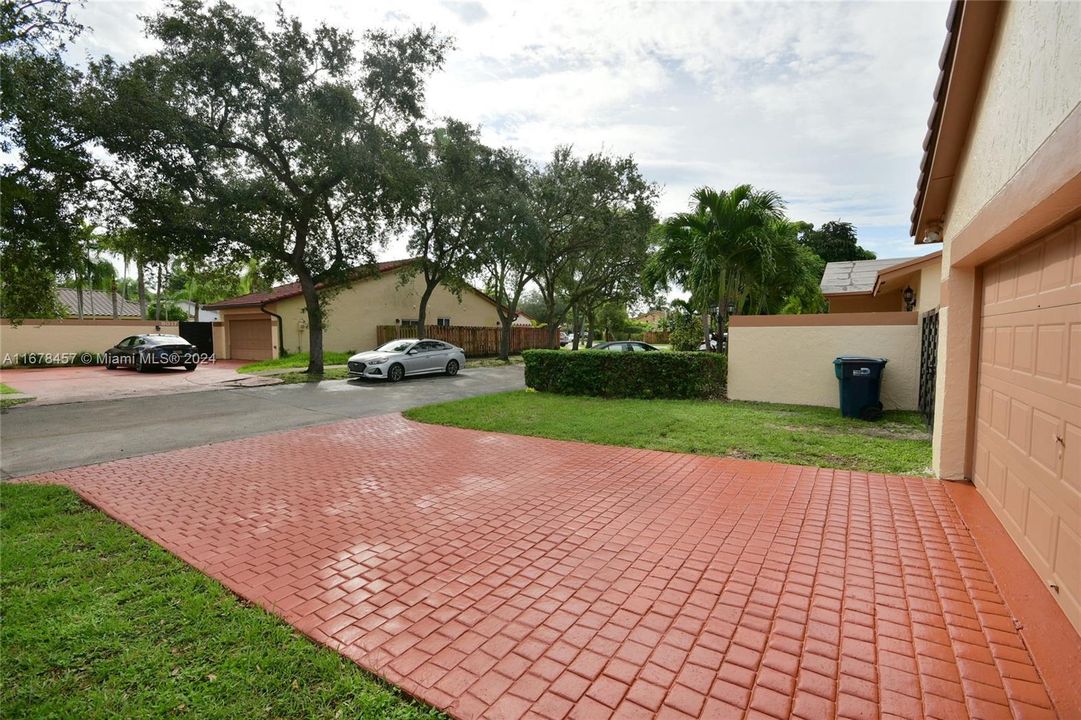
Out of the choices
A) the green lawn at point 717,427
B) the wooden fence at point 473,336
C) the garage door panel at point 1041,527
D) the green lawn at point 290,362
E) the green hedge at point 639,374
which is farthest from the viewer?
the wooden fence at point 473,336

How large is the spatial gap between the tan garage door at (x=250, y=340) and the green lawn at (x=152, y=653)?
25.2 metres

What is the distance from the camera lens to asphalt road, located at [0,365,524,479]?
7.64 meters

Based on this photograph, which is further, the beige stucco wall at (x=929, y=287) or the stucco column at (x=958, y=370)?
the beige stucco wall at (x=929, y=287)

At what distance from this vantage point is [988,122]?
4.07m

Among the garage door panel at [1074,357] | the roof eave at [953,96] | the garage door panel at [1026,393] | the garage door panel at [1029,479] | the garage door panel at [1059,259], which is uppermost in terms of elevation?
the roof eave at [953,96]

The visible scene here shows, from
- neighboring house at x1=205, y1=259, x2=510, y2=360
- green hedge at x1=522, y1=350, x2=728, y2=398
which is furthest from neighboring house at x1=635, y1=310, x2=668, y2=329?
green hedge at x1=522, y1=350, x2=728, y2=398

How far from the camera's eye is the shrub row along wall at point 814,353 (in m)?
9.92

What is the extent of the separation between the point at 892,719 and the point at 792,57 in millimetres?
7909

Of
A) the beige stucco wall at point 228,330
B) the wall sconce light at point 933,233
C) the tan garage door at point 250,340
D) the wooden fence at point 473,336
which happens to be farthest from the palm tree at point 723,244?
the tan garage door at point 250,340

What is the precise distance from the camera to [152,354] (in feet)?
67.2

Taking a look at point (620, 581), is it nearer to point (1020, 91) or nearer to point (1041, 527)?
point (1041, 527)

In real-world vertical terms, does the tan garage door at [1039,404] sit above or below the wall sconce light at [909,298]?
below

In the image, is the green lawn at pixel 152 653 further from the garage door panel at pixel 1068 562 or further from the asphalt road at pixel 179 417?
the asphalt road at pixel 179 417

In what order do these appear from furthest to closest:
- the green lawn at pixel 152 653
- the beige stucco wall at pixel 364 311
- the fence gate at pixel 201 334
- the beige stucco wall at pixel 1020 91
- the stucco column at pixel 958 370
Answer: the fence gate at pixel 201 334 < the beige stucco wall at pixel 364 311 < the stucco column at pixel 958 370 < the beige stucco wall at pixel 1020 91 < the green lawn at pixel 152 653
